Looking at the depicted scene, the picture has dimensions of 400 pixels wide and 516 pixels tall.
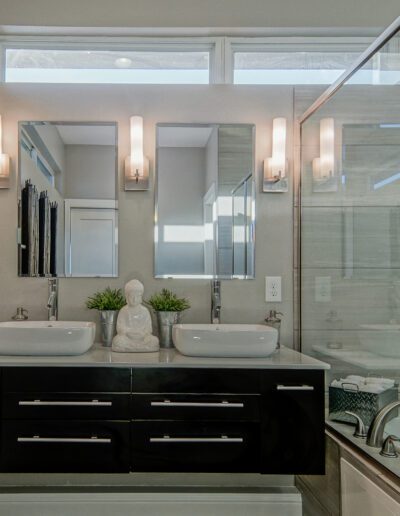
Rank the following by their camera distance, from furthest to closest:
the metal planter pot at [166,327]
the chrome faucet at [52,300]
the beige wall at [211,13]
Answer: the beige wall at [211,13] < the chrome faucet at [52,300] < the metal planter pot at [166,327]

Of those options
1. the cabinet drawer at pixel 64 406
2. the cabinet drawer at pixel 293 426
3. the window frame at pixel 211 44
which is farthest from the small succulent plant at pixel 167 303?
the window frame at pixel 211 44

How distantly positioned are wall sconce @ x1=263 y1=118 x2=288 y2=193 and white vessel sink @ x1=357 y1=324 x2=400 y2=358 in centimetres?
96

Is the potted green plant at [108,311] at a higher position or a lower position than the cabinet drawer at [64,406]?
higher

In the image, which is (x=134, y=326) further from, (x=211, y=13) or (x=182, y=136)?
(x=211, y=13)

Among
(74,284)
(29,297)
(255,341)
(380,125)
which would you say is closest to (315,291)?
(255,341)

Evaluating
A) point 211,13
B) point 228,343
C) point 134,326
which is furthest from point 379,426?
point 211,13

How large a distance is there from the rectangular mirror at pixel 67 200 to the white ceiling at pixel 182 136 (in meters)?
0.27

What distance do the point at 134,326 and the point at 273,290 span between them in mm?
A: 814

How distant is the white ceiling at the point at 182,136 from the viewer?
8.65ft

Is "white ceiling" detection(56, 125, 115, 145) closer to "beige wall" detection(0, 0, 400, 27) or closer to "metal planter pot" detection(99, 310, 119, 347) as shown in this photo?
Result: "beige wall" detection(0, 0, 400, 27)

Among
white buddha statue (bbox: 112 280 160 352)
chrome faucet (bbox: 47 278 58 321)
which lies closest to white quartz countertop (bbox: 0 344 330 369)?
white buddha statue (bbox: 112 280 160 352)

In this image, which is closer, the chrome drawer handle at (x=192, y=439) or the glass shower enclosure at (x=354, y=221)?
the glass shower enclosure at (x=354, y=221)

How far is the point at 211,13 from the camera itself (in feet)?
9.03

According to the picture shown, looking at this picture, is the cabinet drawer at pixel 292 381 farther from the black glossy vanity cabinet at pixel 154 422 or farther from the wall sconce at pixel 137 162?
the wall sconce at pixel 137 162
